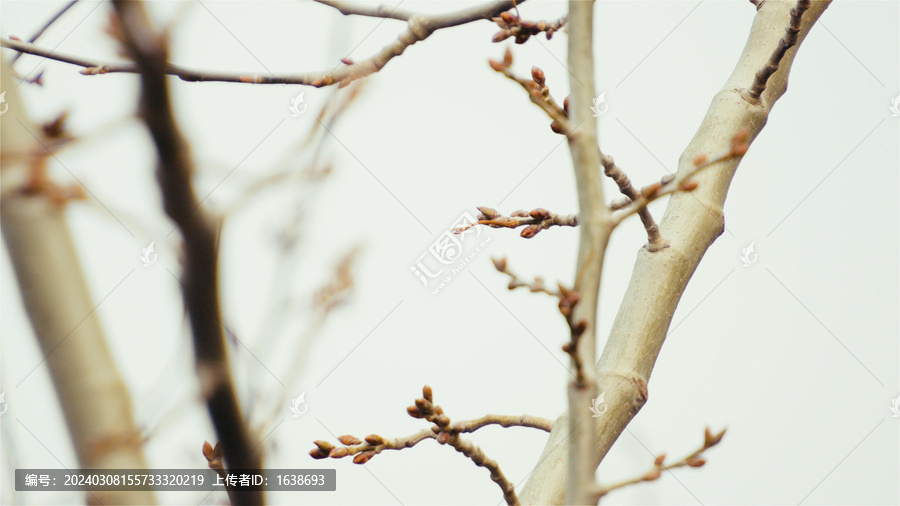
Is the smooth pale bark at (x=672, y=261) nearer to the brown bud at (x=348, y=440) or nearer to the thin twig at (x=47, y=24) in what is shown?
the brown bud at (x=348, y=440)

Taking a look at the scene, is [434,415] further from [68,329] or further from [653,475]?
[68,329]

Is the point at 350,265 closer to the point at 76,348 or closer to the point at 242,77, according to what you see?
the point at 242,77

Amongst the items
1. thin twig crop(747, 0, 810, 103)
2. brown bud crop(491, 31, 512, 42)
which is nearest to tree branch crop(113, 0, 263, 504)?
brown bud crop(491, 31, 512, 42)

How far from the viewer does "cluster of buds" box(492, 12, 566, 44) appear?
4.09ft

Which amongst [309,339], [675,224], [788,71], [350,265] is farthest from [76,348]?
[788,71]

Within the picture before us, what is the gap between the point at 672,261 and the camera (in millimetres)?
1344

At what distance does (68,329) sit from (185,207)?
0.15 metres

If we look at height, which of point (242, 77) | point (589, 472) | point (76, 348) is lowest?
point (589, 472)

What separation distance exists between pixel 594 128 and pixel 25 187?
614mm

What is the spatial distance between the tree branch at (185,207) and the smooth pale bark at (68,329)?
0.08 meters

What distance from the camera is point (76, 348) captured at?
0.48 m

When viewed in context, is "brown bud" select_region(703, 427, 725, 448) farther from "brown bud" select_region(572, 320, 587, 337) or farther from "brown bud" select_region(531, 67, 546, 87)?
"brown bud" select_region(531, 67, 546, 87)

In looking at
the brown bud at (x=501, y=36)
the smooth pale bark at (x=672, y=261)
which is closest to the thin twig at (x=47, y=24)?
the brown bud at (x=501, y=36)

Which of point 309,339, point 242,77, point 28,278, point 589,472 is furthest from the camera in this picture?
point 242,77
